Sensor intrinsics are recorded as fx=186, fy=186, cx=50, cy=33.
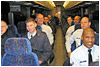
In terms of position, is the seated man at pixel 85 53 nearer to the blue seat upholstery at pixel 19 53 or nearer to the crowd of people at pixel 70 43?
the crowd of people at pixel 70 43

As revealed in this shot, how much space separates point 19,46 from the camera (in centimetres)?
216

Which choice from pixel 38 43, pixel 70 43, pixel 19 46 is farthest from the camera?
pixel 70 43

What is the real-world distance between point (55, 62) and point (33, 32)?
2.51 meters

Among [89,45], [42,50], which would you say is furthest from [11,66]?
[89,45]

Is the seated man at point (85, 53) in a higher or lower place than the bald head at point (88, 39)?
lower

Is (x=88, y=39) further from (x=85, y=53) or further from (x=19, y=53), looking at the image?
(x=19, y=53)

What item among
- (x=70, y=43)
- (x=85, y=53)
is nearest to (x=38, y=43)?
(x=70, y=43)

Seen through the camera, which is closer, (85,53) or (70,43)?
(85,53)

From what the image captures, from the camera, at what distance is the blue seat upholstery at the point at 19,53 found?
216 centimetres

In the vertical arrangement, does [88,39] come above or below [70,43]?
above

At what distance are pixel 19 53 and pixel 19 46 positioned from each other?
88 millimetres

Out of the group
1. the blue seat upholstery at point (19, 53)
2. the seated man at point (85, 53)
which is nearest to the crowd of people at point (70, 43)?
the seated man at point (85, 53)

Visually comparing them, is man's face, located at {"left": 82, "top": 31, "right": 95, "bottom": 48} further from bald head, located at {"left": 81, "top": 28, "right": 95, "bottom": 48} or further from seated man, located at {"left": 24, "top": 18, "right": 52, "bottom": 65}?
seated man, located at {"left": 24, "top": 18, "right": 52, "bottom": 65}

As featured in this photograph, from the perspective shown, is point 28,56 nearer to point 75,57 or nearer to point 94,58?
point 75,57
